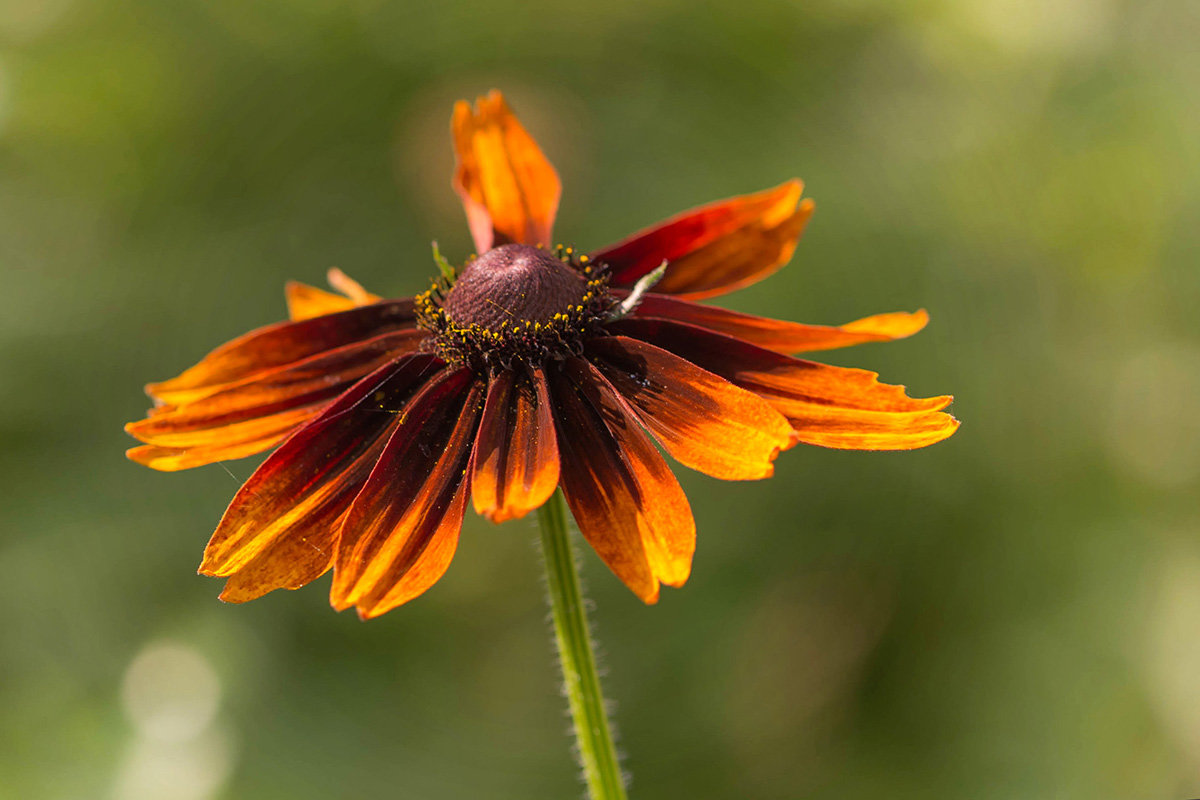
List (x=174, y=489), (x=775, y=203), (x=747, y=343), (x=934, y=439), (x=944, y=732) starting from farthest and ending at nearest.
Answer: (x=174, y=489), (x=944, y=732), (x=775, y=203), (x=747, y=343), (x=934, y=439)

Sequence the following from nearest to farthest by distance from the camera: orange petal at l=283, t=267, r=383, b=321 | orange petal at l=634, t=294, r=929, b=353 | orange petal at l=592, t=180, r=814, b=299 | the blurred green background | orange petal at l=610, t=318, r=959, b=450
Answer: orange petal at l=610, t=318, r=959, b=450 < orange petal at l=634, t=294, r=929, b=353 < orange petal at l=592, t=180, r=814, b=299 < orange petal at l=283, t=267, r=383, b=321 < the blurred green background

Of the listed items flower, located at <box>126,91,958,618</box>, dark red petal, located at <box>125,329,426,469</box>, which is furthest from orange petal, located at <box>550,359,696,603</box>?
dark red petal, located at <box>125,329,426,469</box>

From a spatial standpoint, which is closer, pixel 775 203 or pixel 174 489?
pixel 775 203

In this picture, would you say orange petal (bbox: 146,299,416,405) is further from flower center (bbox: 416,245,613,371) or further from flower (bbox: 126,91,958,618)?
flower center (bbox: 416,245,613,371)

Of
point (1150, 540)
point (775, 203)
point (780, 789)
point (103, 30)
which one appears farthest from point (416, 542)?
point (103, 30)

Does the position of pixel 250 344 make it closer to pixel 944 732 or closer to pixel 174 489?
pixel 174 489

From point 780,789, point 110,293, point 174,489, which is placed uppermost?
point 110,293

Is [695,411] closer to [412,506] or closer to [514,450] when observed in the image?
[514,450]

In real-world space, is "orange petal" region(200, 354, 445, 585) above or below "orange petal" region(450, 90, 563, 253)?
below
